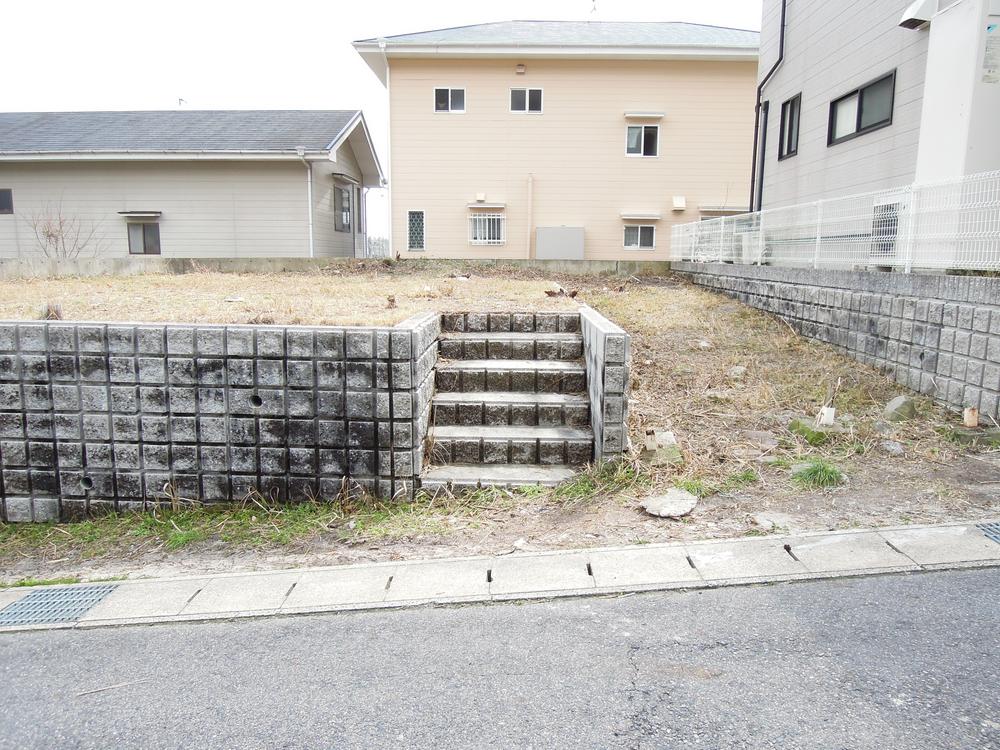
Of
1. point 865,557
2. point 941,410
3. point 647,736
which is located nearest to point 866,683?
point 647,736

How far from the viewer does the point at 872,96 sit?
899 centimetres

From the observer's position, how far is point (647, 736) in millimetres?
1947

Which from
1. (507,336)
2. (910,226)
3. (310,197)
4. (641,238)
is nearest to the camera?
(507,336)

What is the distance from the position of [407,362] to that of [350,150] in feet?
52.0

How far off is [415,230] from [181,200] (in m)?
5.29

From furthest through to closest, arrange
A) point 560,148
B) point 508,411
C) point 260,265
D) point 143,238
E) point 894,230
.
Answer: point 560,148, point 143,238, point 260,265, point 894,230, point 508,411

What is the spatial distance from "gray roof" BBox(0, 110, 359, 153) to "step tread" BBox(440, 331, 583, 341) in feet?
36.0

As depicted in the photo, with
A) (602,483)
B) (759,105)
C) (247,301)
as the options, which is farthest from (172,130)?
(602,483)

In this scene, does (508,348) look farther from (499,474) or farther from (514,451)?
(499,474)

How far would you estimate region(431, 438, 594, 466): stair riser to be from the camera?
4184 mm

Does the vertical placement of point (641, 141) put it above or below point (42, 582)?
above

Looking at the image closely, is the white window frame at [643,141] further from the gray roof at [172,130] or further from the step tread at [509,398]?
the step tread at [509,398]

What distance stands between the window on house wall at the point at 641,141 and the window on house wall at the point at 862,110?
6.62m

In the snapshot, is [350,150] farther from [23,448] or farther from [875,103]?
[23,448]
